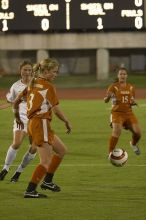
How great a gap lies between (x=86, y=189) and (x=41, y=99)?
1.63 meters

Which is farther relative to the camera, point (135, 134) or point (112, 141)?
point (135, 134)

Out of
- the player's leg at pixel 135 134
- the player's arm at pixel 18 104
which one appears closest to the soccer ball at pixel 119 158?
the player's arm at pixel 18 104

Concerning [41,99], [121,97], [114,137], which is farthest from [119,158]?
[121,97]

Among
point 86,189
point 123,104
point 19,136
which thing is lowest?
point 86,189

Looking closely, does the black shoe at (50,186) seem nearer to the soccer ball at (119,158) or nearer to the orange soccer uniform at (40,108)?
the orange soccer uniform at (40,108)

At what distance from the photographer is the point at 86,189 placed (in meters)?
9.84

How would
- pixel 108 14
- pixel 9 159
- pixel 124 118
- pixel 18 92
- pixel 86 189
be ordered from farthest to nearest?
pixel 108 14, pixel 124 118, pixel 18 92, pixel 9 159, pixel 86 189

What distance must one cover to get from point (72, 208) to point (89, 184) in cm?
173

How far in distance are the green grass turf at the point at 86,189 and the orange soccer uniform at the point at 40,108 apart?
832mm

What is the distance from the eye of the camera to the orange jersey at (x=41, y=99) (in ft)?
29.5

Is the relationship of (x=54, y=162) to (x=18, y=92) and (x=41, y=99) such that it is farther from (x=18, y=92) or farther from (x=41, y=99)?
(x=18, y=92)

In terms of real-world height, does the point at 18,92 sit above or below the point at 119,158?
above

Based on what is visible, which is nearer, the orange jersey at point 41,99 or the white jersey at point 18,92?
the orange jersey at point 41,99

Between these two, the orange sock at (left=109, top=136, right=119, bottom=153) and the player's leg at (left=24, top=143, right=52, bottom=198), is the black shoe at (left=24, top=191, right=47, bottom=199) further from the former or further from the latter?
the orange sock at (left=109, top=136, right=119, bottom=153)
